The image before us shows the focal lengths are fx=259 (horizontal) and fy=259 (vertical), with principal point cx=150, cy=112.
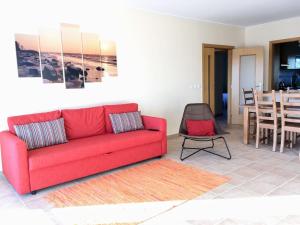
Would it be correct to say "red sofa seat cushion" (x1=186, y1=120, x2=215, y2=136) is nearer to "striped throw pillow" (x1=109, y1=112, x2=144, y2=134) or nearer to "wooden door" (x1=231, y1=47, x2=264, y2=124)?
"striped throw pillow" (x1=109, y1=112, x2=144, y2=134)

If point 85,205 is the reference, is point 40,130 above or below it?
above

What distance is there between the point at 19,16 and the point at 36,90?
3.39 feet

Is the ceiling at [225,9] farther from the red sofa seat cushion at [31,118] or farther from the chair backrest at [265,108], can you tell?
the red sofa seat cushion at [31,118]

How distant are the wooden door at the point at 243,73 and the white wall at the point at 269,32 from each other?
35cm

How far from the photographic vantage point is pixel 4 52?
348cm

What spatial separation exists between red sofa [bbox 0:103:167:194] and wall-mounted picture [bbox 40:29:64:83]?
572 millimetres

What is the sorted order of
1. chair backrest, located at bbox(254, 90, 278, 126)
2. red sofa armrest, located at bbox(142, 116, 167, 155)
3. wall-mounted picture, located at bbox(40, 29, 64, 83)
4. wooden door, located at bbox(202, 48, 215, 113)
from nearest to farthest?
wall-mounted picture, located at bbox(40, 29, 64, 83)
red sofa armrest, located at bbox(142, 116, 167, 155)
chair backrest, located at bbox(254, 90, 278, 126)
wooden door, located at bbox(202, 48, 215, 113)

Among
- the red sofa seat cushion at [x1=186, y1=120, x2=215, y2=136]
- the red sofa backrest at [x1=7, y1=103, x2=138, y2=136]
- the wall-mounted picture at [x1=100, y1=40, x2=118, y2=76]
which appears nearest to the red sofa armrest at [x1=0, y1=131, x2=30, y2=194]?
the red sofa backrest at [x1=7, y1=103, x2=138, y2=136]

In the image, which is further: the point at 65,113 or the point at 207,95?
the point at 207,95

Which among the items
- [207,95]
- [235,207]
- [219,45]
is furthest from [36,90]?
[219,45]

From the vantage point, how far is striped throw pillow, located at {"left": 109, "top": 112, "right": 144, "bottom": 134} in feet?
13.4

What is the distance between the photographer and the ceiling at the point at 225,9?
177 inches

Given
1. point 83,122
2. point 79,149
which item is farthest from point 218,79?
point 79,149

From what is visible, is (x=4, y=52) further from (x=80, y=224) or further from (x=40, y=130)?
(x=80, y=224)
